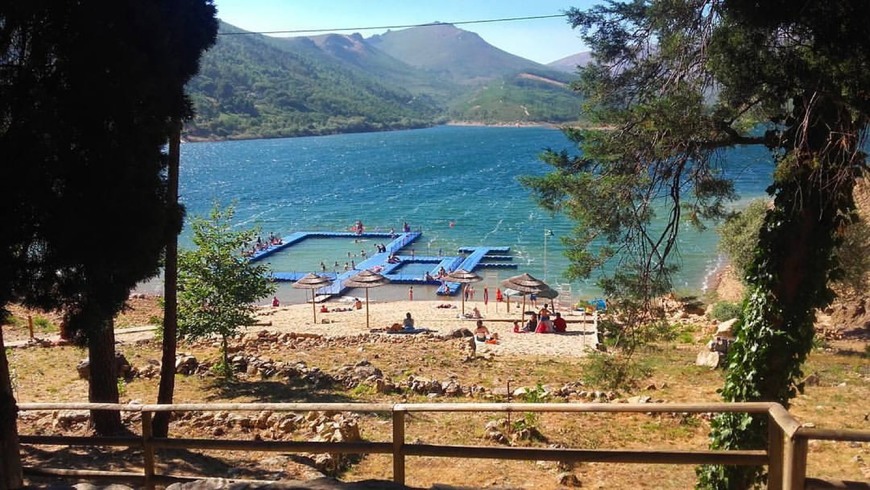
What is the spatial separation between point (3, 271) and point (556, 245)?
141ft

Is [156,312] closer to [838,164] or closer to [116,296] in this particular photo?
[116,296]

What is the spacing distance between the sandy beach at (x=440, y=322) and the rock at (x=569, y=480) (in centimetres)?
1136

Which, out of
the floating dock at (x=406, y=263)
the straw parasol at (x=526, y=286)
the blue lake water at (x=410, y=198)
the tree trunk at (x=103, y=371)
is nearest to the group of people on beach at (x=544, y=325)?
the straw parasol at (x=526, y=286)

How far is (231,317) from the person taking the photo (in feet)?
46.5

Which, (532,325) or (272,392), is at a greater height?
(272,392)

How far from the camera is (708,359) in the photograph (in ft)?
49.4

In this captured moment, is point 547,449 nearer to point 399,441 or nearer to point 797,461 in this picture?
point 399,441

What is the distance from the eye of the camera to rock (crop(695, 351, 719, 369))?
14.7 m

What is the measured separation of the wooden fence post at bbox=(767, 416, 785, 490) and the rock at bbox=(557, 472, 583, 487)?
333cm

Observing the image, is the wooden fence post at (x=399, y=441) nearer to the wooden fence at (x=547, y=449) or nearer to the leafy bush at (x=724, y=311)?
the wooden fence at (x=547, y=449)

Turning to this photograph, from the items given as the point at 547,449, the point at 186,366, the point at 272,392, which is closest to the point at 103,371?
the point at 272,392

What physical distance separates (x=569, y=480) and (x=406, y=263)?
3396cm

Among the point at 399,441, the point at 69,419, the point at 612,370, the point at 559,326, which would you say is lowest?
the point at 559,326

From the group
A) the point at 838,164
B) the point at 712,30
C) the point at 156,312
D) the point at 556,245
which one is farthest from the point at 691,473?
the point at 556,245
